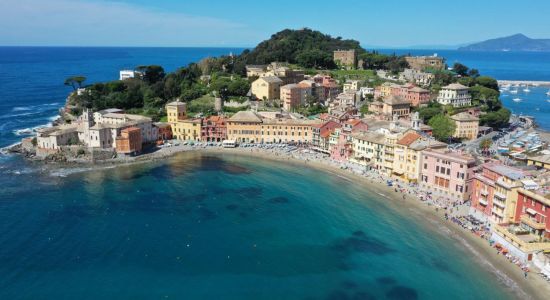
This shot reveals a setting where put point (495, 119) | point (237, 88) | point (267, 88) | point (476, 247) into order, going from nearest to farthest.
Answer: point (476, 247)
point (495, 119)
point (267, 88)
point (237, 88)

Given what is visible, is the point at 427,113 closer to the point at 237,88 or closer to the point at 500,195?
the point at 500,195

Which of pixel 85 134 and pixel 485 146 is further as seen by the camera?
pixel 85 134

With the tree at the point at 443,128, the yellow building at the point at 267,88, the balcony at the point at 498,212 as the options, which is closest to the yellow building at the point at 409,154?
the balcony at the point at 498,212

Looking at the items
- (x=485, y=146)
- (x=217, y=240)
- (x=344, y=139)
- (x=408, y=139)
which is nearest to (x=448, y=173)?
(x=408, y=139)

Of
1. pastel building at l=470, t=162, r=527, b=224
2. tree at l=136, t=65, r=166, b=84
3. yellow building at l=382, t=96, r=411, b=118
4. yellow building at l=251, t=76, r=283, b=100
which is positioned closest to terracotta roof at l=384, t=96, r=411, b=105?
yellow building at l=382, t=96, r=411, b=118

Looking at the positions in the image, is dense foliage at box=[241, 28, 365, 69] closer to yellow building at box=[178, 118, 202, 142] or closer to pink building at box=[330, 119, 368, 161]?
yellow building at box=[178, 118, 202, 142]

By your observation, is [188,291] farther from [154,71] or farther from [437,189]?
[154,71]

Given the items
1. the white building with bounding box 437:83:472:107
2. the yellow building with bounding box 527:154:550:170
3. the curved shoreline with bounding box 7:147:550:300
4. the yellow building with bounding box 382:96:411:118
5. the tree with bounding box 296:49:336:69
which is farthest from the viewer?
the tree with bounding box 296:49:336:69
